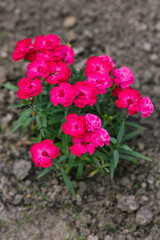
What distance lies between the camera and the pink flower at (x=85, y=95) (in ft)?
8.14

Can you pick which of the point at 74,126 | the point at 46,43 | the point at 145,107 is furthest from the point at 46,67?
the point at 145,107

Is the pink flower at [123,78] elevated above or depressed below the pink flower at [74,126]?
above

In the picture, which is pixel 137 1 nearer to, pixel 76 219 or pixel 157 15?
pixel 157 15

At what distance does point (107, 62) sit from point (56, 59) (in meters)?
0.51

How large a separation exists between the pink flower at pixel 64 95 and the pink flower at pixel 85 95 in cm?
7

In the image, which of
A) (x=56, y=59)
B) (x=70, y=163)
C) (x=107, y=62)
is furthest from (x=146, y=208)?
(x=56, y=59)

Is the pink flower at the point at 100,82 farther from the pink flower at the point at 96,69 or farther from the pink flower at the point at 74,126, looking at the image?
the pink flower at the point at 74,126

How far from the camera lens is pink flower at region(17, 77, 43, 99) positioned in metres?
2.46

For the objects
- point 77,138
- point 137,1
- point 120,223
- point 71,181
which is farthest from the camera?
point 137,1

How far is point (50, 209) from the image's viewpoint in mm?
3246

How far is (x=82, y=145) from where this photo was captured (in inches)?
98.2

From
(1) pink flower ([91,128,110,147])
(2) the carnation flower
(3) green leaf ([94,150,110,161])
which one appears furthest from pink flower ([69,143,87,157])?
(2) the carnation flower

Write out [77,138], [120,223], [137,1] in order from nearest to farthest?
[77,138], [120,223], [137,1]

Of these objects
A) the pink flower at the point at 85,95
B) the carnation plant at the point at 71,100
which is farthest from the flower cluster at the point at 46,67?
the pink flower at the point at 85,95
